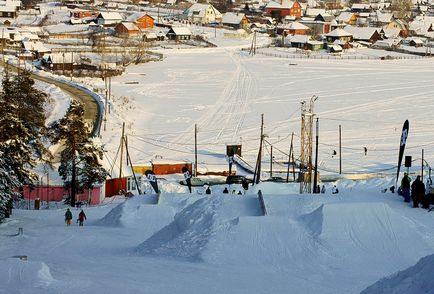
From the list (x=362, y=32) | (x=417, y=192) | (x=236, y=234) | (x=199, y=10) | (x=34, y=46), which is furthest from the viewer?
(x=199, y=10)

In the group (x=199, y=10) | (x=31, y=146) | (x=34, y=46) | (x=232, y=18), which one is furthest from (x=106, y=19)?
(x=31, y=146)

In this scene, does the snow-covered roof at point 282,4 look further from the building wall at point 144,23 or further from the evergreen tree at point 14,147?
the evergreen tree at point 14,147

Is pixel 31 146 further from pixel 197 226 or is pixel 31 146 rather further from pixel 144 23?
pixel 144 23

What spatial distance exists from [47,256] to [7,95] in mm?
8303

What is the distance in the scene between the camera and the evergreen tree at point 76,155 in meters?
20.2

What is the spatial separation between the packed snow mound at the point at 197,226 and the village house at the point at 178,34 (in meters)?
56.8

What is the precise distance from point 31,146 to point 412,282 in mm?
14713

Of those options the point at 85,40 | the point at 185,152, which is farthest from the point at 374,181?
the point at 85,40

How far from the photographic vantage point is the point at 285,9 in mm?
88062

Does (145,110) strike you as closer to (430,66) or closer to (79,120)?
(79,120)

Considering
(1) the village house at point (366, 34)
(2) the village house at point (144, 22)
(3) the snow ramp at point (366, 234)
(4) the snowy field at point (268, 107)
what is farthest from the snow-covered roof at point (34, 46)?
(3) the snow ramp at point (366, 234)

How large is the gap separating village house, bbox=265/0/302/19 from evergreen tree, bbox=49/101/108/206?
68353mm

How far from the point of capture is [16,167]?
1759 centimetres

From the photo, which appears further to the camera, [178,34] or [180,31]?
[180,31]
